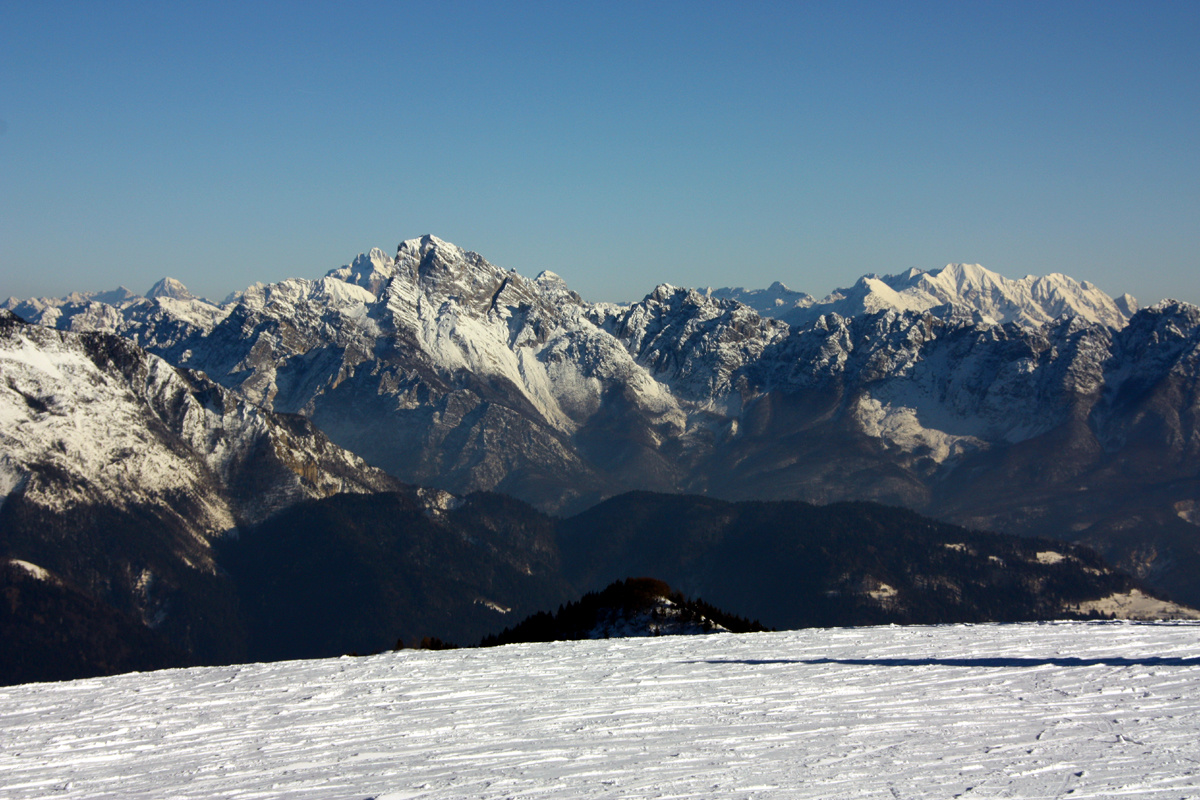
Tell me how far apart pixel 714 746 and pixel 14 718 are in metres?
36.3

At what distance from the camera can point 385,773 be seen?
38.6 meters

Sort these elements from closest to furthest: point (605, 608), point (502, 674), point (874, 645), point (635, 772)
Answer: point (635, 772), point (502, 674), point (874, 645), point (605, 608)

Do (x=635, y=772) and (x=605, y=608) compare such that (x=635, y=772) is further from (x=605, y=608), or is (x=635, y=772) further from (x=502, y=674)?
(x=605, y=608)

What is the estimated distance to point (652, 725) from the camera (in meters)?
44.2

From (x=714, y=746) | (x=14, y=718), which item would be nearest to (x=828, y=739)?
(x=714, y=746)

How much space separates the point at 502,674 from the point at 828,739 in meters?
22.8

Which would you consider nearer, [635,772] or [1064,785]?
A: [1064,785]

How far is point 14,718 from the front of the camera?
50.1 m

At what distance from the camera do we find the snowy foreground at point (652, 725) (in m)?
35.9

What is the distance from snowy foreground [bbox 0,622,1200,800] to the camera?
3594 cm

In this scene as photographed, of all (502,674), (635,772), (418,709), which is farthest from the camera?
(502,674)

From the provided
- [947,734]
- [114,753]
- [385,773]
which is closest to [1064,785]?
[947,734]

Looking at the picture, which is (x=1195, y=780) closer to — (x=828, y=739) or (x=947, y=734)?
(x=947, y=734)

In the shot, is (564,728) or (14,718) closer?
(564,728)
